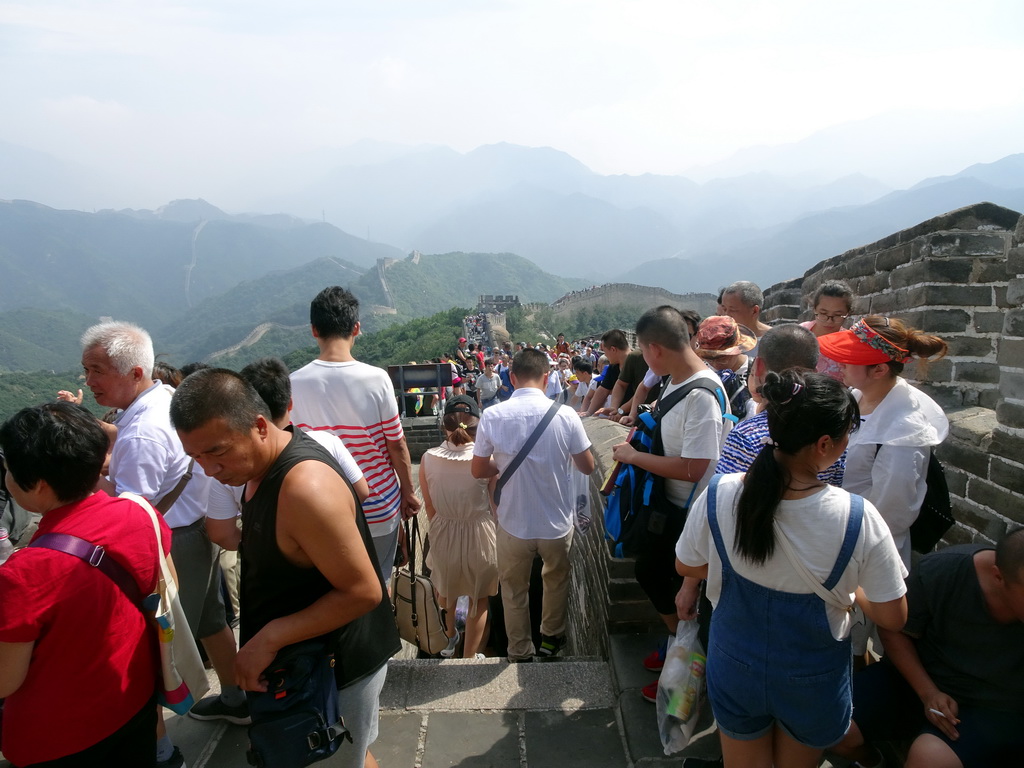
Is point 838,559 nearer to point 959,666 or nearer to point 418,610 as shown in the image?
point 959,666

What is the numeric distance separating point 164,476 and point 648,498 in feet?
6.56

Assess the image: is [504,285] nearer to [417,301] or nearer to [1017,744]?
[417,301]

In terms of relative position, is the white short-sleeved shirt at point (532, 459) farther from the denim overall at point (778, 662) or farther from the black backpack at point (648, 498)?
the denim overall at point (778, 662)

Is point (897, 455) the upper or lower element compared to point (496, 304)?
upper

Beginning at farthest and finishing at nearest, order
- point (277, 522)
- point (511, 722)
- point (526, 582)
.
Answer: point (526, 582) → point (511, 722) → point (277, 522)

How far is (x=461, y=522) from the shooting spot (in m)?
3.37

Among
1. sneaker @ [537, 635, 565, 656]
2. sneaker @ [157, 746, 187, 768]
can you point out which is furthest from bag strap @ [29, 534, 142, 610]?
sneaker @ [537, 635, 565, 656]

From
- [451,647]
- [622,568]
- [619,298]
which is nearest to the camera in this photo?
[622,568]

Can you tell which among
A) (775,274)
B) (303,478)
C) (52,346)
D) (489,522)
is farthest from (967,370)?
(775,274)

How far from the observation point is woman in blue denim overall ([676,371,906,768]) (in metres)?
1.47

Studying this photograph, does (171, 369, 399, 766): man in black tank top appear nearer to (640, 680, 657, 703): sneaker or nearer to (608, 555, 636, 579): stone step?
(640, 680, 657, 703): sneaker

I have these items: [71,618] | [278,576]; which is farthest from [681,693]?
[71,618]

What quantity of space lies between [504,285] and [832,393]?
Answer: 139m

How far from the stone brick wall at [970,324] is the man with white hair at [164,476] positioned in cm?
322
